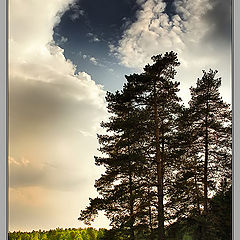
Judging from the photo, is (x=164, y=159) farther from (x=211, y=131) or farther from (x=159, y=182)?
(x=211, y=131)

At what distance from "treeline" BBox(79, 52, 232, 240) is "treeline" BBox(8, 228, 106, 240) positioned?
3.2 inches

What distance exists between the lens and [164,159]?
2518 millimetres

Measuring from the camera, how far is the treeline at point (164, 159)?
2.42 m

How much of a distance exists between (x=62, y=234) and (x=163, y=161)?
873mm

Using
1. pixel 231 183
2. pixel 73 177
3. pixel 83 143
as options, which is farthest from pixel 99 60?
pixel 231 183

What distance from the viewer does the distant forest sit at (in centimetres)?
241

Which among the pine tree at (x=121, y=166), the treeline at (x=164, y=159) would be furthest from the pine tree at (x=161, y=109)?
the pine tree at (x=121, y=166)

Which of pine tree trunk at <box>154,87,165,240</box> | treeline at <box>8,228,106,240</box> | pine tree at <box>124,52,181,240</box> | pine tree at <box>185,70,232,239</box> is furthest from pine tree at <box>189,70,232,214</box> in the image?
treeline at <box>8,228,106,240</box>

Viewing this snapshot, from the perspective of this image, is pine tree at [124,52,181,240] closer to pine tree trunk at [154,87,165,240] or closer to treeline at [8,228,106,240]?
pine tree trunk at [154,87,165,240]

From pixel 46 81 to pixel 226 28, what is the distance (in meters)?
1.34

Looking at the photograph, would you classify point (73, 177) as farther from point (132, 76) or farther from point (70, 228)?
point (132, 76)

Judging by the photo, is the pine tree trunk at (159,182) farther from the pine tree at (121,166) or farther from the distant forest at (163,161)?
the pine tree at (121,166)

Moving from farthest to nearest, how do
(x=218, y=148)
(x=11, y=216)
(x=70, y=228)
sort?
(x=218, y=148) < (x=70, y=228) < (x=11, y=216)
